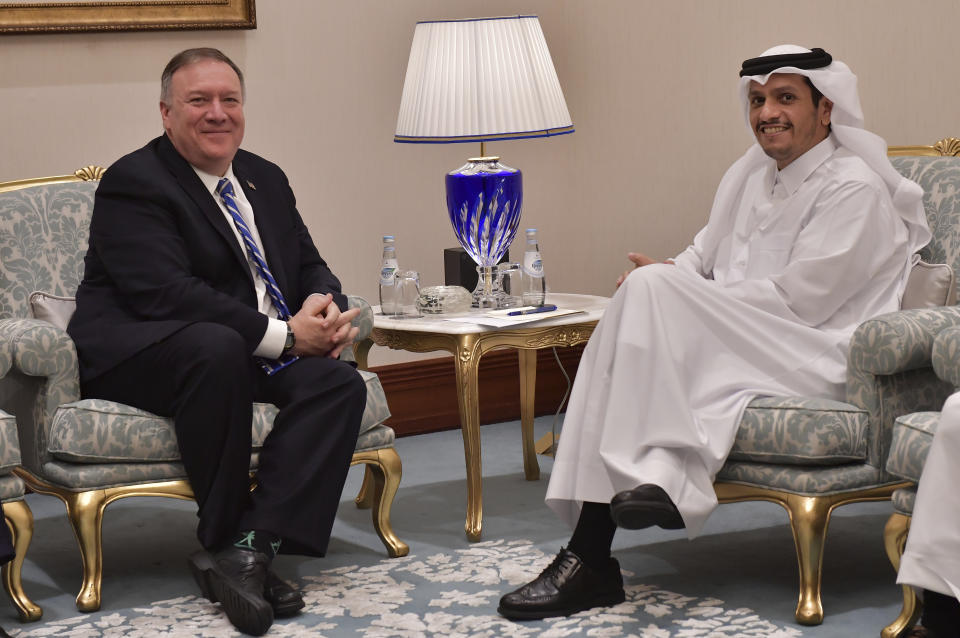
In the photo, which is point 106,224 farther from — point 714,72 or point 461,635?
point 714,72

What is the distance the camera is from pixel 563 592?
2.94 metres

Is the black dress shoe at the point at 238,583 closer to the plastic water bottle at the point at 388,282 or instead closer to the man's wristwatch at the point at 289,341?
the man's wristwatch at the point at 289,341

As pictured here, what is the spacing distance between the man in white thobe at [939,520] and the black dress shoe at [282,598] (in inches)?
54.6

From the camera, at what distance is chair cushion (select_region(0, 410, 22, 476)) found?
9.52ft

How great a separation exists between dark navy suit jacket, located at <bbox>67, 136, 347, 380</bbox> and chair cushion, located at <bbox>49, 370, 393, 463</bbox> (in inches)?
5.9

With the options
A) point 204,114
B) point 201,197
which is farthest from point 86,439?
point 204,114

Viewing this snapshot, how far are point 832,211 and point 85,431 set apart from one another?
1.93 metres

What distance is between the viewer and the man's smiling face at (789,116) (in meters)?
3.30

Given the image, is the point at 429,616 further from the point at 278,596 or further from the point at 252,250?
the point at 252,250

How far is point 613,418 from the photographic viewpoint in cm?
290

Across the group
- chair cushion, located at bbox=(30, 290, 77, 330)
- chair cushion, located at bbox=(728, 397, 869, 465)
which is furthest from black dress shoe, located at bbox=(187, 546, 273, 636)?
Result: chair cushion, located at bbox=(728, 397, 869, 465)

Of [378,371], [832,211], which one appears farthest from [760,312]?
[378,371]

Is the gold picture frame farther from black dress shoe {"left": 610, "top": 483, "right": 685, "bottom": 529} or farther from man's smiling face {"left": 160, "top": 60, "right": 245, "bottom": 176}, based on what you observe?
black dress shoe {"left": 610, "top": 483, "right": 685, "bottom": 529}

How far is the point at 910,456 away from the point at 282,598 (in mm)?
1456
